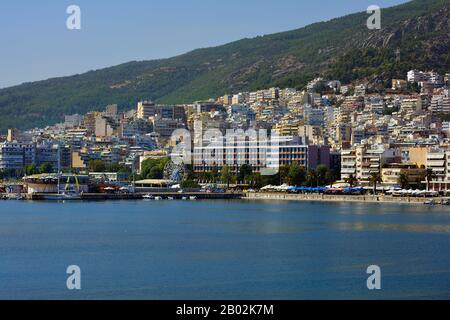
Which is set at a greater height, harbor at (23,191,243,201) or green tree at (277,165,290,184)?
green tree at (277,165,290,184)

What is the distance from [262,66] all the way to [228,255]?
126 metres

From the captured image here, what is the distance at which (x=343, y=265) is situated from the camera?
27391mm

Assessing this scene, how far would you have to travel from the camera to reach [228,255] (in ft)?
97.4

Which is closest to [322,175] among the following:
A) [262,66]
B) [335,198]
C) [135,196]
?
[335,198]

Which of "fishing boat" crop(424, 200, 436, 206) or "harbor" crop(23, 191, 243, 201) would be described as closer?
"fishing boat" crop(424, 200, 436, 206)

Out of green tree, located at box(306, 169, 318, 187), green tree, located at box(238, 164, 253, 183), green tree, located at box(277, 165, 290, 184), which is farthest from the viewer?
green tree, located at box(238, 164, 253, 183)

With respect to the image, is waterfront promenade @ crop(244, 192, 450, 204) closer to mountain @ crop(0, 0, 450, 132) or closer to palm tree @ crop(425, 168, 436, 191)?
palm tree @ crop(425, 168, 436, 191)

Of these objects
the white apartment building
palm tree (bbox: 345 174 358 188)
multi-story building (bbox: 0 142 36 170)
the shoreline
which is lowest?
the shoreline

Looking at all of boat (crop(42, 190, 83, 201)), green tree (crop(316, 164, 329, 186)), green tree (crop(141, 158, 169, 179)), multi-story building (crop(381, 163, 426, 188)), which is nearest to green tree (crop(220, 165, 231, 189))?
green tree (crop(316, 164, 329, 186))

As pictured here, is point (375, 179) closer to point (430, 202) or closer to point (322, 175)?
point (322, 175)

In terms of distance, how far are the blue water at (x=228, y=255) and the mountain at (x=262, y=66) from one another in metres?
80.1

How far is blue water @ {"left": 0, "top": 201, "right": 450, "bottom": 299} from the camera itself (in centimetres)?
2369

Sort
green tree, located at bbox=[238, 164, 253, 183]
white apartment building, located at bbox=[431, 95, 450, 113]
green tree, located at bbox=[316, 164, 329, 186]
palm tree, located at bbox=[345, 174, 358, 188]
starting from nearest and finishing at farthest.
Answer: palm tree, located at bbox=[345, 174, 358, 188] → green tree, located at bbox=[316, 164, 329, 186] → green tree, located at bbox=[238, 164, 253, 183] → white apartment building, located at bbox=[431, 95, 450, 113]

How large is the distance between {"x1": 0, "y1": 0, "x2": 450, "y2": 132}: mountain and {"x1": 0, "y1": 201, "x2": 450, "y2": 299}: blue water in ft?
263
